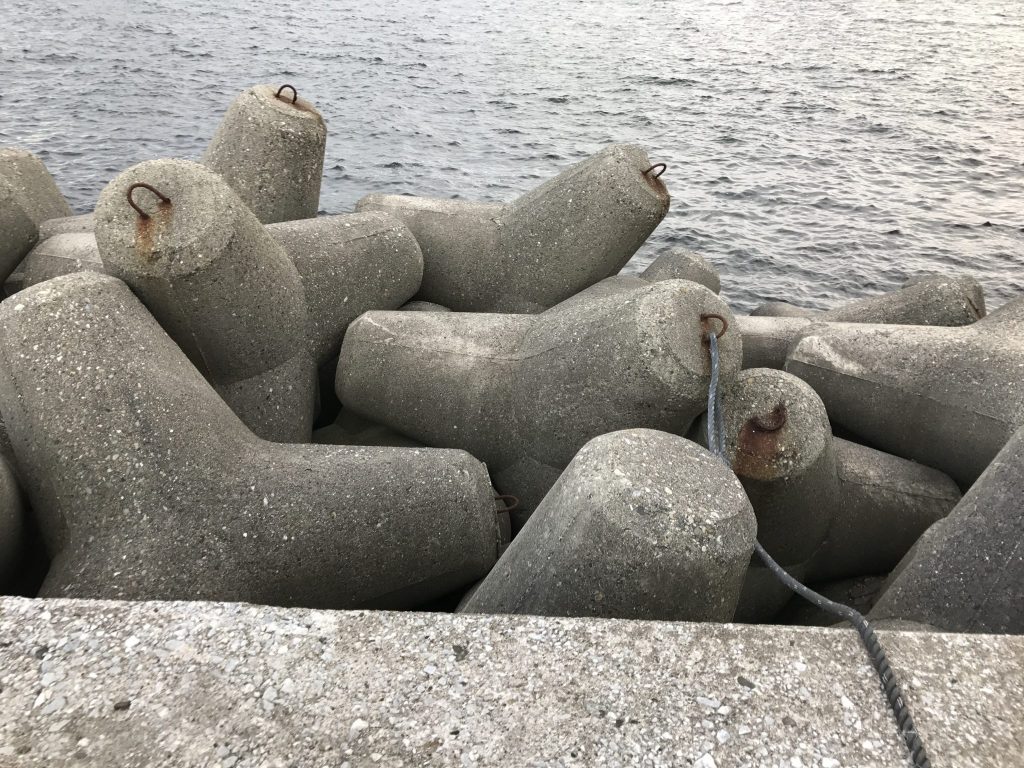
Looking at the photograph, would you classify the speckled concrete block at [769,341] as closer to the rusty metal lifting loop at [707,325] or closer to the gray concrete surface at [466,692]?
the rusty metal lifting loop at [707,325]

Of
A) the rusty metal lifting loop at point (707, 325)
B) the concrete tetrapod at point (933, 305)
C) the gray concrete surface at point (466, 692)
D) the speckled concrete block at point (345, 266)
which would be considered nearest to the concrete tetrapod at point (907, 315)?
the concrete tetrapod at point (933, 305)

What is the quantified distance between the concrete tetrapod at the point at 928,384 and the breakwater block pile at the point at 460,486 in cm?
1

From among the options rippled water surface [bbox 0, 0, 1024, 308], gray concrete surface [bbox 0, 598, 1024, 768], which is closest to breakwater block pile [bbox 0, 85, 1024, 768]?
gray concrete surface [bbox 0, 598, 1024, 768]

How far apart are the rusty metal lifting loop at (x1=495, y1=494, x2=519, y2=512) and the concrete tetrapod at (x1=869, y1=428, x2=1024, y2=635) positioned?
1.24 m

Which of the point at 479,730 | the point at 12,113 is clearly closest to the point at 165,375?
the point at 479,730

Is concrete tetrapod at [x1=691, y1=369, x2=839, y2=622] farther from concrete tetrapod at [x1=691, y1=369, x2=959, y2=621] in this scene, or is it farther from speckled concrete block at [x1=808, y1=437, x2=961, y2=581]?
speckled concrete block at [x1=808, y1=437, x2=961, y2=581]

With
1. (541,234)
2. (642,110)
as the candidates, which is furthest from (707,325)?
(642,110)

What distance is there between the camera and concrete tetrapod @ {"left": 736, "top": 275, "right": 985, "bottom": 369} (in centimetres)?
384

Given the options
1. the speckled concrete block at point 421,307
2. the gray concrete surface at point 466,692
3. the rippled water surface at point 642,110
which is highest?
the gray concrete surface at point 466,692

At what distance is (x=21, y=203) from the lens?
3635 mm

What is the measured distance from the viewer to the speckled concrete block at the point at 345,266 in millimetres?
3357

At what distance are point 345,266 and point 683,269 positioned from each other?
6.31 ft

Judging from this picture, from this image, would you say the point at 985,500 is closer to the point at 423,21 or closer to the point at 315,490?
the point at 315,490

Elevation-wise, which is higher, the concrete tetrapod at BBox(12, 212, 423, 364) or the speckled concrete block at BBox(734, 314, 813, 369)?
the concrete tetrapod at BBox(12, 212, 423, 364)
